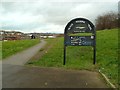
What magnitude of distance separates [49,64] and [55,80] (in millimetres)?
4746

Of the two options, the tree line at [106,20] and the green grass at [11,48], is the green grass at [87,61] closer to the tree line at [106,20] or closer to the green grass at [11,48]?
the green grass at [11,48]

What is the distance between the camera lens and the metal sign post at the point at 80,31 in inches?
566

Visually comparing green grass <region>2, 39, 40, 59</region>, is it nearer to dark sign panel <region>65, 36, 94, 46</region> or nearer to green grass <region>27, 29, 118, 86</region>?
green grass <region>27, 29, 118, 86</region>

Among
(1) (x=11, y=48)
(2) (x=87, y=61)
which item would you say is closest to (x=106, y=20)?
(1) (x=11, y=48)

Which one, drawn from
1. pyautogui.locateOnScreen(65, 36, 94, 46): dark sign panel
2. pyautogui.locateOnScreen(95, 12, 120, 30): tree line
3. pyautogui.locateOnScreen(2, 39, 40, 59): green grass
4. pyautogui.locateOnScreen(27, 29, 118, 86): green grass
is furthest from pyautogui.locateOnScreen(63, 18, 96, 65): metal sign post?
pyautogui.locateOnScreen(95, 12, 120, 30): tree line

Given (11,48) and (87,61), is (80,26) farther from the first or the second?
(11,48)

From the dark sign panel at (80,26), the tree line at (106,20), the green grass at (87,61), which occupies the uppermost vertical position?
the tree line at (106,20)

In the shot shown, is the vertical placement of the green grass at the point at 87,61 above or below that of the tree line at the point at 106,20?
below

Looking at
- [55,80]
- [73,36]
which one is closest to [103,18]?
[73,36]

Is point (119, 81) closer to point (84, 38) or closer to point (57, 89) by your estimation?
point (57, 89)

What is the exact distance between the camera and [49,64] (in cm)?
1423

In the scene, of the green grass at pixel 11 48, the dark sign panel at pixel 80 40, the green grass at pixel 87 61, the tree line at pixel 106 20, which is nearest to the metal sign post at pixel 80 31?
the dark sign panel at pixel 80 40

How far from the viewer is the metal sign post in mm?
14383

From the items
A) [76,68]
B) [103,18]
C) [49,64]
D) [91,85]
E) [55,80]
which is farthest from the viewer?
[103,18]
